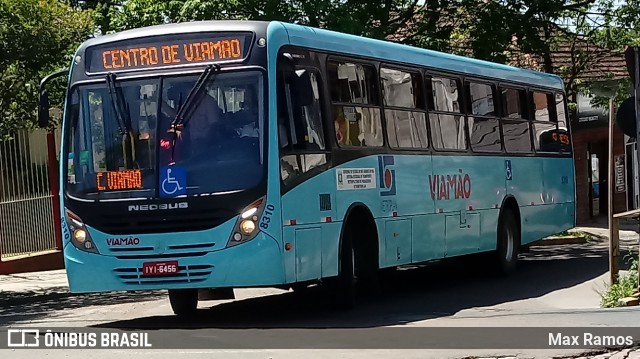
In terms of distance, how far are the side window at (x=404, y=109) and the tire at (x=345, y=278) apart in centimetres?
181

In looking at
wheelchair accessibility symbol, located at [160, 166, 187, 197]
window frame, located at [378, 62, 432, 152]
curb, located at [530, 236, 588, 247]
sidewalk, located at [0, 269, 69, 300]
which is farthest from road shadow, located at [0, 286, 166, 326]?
curb, located at [530, 236, 588, 247]

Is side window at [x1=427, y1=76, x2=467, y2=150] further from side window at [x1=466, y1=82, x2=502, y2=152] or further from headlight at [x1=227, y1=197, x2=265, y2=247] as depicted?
headlight at [x1=227, y1=197, x2=265, y2=247]

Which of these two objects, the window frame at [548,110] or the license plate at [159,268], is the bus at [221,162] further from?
the window frame at [548,110]

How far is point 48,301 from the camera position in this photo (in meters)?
17.3

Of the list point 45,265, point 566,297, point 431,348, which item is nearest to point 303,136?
point 431,348

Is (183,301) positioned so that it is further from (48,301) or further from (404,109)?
(48,301)

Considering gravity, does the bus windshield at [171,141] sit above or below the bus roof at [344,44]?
below

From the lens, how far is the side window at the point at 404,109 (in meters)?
14.2

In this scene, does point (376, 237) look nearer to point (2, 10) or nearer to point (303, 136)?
point (303, 136)

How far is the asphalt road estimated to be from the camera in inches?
401

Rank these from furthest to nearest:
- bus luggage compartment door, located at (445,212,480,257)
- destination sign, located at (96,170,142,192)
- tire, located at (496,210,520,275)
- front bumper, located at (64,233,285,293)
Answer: tire, located at (496,210,520,275) < bus luggage compartment door, located at (445,212,480,257) < destination sign, located at (96,170,142,192) < front bumper, located at (64,233,285,293)

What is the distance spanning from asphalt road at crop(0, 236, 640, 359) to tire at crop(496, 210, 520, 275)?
0.79 ft

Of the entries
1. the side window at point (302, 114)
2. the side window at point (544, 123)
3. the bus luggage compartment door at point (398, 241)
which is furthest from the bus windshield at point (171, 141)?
the side window at point (544, 123)

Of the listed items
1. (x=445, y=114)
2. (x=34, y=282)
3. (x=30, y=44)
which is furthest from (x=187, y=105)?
(x=34, y=282)
